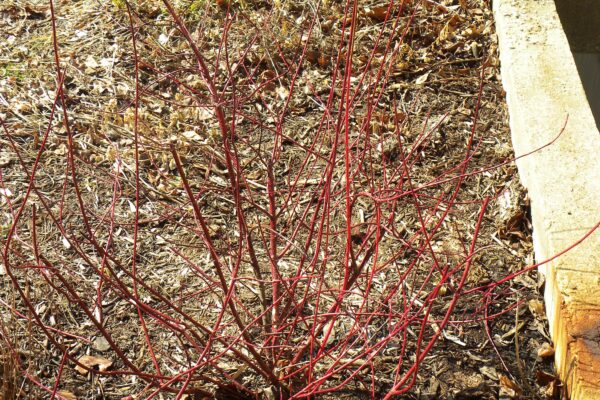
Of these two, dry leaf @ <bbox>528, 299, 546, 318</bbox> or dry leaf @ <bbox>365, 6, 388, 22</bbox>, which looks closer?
dry leaf @ <bbox>528, 299, 546, 318</bbox>

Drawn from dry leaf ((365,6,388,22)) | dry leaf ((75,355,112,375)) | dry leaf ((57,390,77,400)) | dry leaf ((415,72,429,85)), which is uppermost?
dry leaf ((365,6,388,22))

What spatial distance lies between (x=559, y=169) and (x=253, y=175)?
1438mm

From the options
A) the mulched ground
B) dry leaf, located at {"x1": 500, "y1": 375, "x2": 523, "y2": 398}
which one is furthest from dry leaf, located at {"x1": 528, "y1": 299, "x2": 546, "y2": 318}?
dry leaf, located at {"x1": 500, "y1": 375, "x2": 523, "y2": 398}

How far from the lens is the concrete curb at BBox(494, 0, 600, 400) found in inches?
104

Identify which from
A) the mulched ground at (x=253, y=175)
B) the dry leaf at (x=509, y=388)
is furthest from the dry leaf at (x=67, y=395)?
the dry leaf at (x=509, y=388)

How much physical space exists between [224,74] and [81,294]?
1.78 m

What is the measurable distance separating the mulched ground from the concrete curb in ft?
0.58

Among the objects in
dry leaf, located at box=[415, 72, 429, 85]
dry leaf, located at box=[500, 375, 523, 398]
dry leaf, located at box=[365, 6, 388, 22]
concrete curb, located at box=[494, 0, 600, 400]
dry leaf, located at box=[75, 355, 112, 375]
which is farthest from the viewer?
dry leaf, located at box=[365, 6, 388, 22]

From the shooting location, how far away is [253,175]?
389 centimetres

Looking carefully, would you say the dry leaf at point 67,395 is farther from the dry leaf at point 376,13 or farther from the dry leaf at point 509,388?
the dry leaf at point 376,13

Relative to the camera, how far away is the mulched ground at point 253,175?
287 centimetres

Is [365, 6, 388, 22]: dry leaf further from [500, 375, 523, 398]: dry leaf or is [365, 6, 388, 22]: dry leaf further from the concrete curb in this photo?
[500, 375, 523, 398]: dry leaf

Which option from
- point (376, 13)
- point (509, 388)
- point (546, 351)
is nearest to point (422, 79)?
point (376, 13)

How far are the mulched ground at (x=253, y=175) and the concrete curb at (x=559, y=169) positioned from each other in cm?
18
